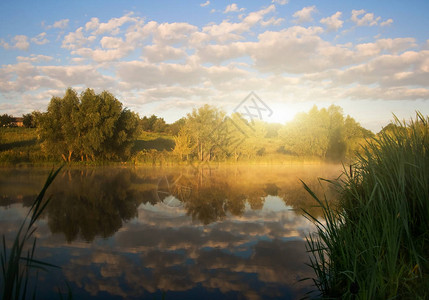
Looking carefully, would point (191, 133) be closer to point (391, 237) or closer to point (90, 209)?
point (90, 209)

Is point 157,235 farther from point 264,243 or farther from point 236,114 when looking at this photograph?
point 236,114

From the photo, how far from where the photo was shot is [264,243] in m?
8.15

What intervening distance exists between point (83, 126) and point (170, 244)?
1136 inches

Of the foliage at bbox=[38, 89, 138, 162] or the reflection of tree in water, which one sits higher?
the foliage at bbox=[38, 89, 138, 162]

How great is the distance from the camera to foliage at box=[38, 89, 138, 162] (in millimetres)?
32906

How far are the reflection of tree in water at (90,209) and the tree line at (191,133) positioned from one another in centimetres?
1668

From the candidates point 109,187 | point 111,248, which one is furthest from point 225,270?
point 109,187

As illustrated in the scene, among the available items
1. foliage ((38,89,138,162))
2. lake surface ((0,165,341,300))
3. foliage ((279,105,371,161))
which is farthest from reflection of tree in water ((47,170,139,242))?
foliage ((279,105,371,161))

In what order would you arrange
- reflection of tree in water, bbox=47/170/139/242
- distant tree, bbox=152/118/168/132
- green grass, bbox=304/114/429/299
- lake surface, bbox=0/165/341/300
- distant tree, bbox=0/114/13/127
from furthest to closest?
distant tree, bbox=152/118/168/132
distant tree, bbox=0/114/13/127
reflection of tree in water, bbox=47/170/139/242
lake surface, bbox=0/165/341/300
green grass, bbox=304/114/429/299

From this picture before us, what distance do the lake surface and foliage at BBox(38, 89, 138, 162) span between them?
59.1ft

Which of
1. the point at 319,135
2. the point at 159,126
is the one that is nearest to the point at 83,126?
the point at 319,135

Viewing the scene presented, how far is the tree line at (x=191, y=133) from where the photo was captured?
33219 mm

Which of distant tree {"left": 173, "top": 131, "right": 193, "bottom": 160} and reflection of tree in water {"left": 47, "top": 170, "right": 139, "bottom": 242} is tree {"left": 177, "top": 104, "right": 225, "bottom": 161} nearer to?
distant tree {"left": 173, "top": 131, "right": 193, "bottom": 160}

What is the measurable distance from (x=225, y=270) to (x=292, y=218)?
548cm
